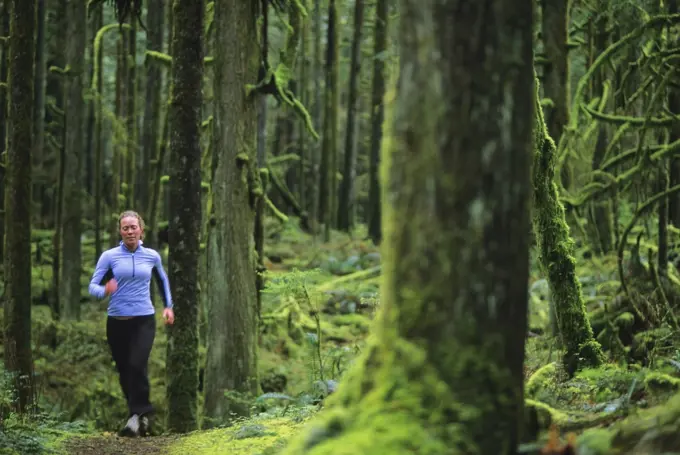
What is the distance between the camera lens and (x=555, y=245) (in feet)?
22.6

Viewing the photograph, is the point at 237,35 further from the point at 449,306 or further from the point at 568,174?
the point at 449,306

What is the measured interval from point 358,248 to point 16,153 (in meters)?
15.3

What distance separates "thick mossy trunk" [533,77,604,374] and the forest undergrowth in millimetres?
467

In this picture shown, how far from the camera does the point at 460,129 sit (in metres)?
3.24

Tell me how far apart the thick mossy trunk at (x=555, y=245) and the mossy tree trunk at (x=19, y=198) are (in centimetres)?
640

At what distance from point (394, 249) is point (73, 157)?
15402mm

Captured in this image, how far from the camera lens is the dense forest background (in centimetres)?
325

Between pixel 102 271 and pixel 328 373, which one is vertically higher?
pixel 102 271

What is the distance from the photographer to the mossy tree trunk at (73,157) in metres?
17.0

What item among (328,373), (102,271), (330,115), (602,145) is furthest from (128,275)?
(330,115)

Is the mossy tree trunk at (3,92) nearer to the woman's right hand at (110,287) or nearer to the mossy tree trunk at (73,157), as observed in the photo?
the mossy tree trunk at (73,157)

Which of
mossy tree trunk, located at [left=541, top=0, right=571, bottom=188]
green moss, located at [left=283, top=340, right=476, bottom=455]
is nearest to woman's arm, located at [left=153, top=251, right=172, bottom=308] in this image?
mossy tree trunk, located at [left=541, top=0, right=571, bottom=188]

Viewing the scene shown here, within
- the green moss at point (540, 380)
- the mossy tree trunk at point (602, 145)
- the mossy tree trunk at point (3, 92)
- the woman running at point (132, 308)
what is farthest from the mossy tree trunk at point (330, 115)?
the green moss at point (540, 380)

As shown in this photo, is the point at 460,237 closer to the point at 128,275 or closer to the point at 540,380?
the point at 540,380
